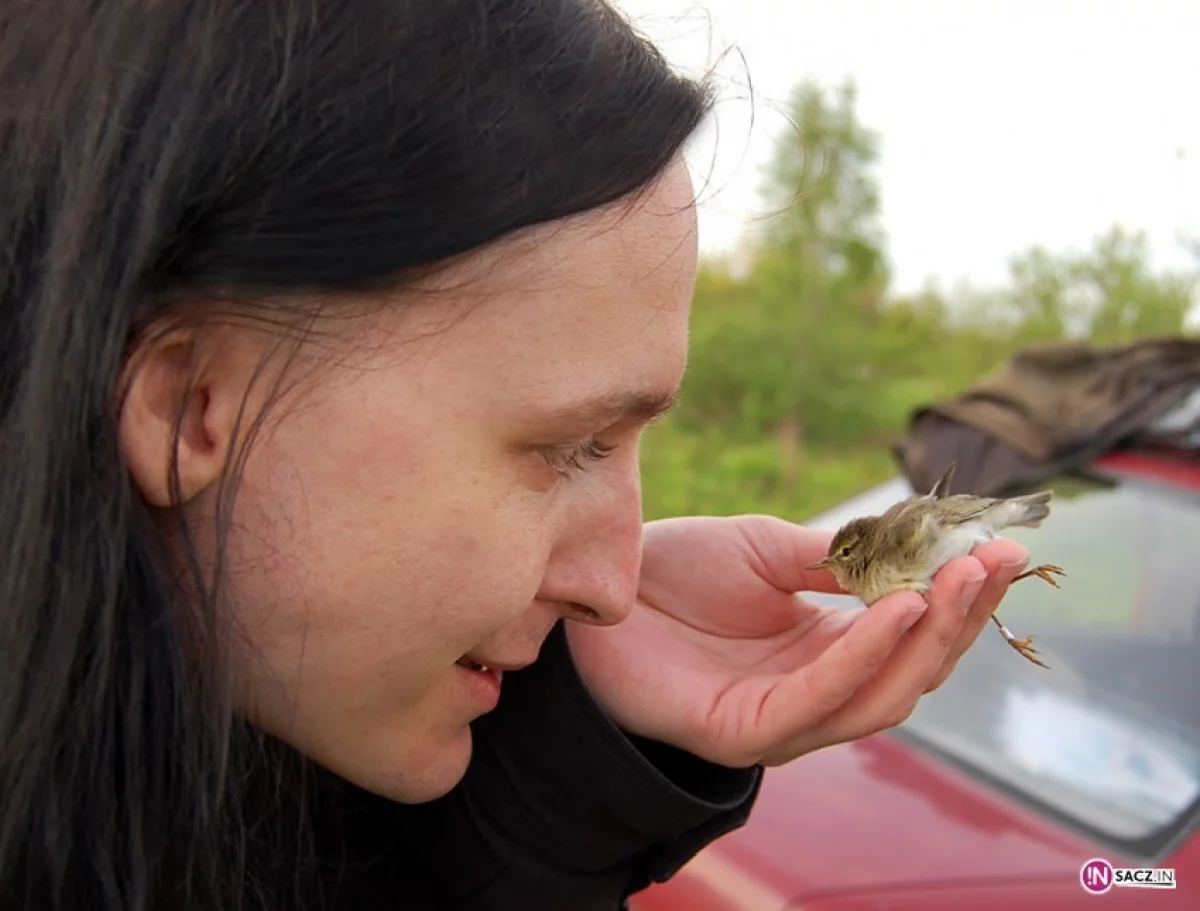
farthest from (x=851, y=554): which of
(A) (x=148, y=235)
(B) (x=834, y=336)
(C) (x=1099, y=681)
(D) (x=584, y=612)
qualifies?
(B) (x=834, y=336)

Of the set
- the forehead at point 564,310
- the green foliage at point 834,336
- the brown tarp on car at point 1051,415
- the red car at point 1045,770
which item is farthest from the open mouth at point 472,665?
the green foliage at point 834,336

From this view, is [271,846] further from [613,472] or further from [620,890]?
[613,472]

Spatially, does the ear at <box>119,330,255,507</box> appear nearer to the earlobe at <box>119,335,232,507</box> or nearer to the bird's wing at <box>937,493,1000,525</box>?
the earlobe at <box>119,335,232,507</box>

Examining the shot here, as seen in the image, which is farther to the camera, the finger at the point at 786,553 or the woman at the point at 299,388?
the finger at the point at 786,553

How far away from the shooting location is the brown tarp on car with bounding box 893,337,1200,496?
301cm

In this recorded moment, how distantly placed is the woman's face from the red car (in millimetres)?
1193

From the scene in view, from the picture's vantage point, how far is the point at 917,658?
128 cm

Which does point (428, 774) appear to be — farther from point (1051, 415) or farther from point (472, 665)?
point (1051, 415)

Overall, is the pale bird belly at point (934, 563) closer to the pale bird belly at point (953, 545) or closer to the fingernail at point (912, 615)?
the pale bird belly at point (953, 545)

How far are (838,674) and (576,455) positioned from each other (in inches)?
16.0

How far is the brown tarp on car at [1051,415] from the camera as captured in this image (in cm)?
301

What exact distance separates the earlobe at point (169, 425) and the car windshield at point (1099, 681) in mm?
1945

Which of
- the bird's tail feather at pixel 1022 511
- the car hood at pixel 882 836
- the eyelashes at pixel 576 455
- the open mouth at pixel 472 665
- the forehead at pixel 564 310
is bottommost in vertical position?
the car hood at pixel 882 836

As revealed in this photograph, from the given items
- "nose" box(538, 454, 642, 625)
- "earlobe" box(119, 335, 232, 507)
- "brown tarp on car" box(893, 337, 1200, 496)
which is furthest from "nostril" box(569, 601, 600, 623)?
"brown tarp on car" box(893, 337, 1200, 496)
